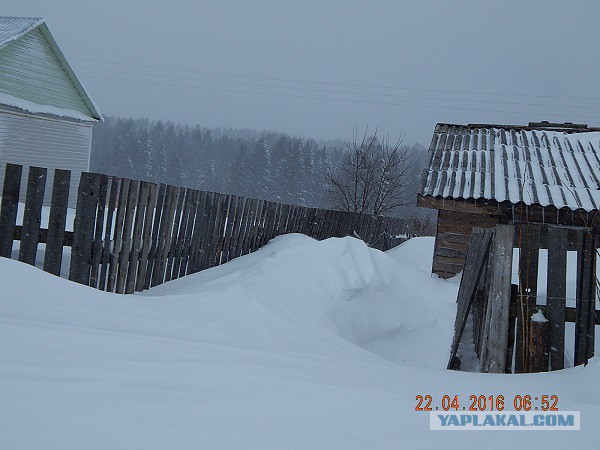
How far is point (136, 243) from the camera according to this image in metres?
5.45

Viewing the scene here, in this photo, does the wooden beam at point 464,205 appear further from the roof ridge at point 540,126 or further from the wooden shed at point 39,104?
the wooden shed at point 39,104

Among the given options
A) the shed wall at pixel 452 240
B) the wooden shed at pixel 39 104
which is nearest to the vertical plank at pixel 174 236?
the shed wall at pixel 452 240

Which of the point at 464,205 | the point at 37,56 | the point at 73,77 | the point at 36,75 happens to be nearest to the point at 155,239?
the point at 464,205

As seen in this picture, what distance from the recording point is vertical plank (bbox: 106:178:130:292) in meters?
5.17

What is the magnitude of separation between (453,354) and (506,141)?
8666mm

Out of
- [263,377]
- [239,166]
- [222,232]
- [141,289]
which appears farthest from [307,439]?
[239,166]

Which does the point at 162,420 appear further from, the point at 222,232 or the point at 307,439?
the point at 222,232

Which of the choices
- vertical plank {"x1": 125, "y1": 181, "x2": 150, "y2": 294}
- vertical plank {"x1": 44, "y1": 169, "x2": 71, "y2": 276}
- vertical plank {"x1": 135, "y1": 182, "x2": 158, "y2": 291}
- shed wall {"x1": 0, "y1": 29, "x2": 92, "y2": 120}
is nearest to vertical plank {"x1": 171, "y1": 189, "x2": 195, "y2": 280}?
vertical plank {"x1": 135, "y1": 182, "x2": 158, "y2": 291}

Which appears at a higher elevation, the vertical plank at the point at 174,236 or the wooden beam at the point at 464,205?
the wooden beam at the point at 464,205

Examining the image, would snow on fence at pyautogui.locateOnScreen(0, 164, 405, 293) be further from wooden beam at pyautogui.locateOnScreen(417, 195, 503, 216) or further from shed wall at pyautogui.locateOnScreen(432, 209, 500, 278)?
shed wall at pyautogui.locateOnScreen(432, 209, 500, 278)

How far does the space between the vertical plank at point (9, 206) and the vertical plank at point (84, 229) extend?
57 centimetres

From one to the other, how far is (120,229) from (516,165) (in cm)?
828

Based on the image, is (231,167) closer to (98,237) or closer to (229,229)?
A: (229,229)

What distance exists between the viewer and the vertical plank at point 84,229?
4.96 m
